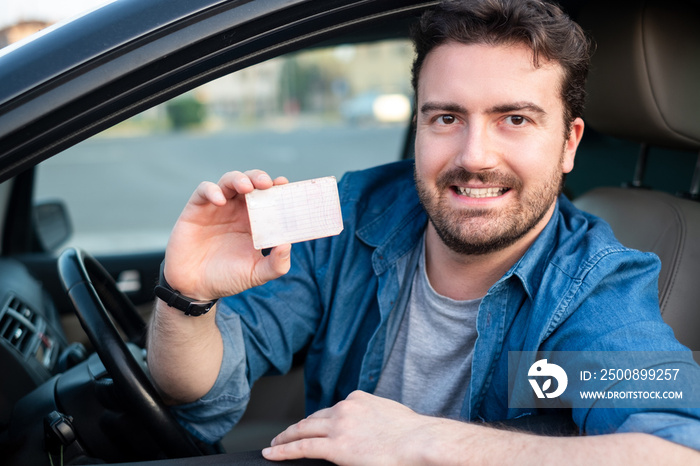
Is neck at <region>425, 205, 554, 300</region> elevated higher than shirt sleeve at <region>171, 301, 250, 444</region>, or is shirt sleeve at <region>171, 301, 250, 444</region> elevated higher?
neck at <region>425, 205, 554, 300</region>

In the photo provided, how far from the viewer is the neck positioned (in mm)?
1658

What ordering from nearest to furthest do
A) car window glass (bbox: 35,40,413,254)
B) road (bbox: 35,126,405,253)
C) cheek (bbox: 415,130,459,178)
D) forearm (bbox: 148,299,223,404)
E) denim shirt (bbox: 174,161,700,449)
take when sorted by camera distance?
denim shirt (bbox: 174,161,700,449), forearm (bbox: 148,299,223,404), cheek (bbox: 415,130,459,178), car window glass (bbox: 35,40,413,254), road (bbox: 35,126,405,253)

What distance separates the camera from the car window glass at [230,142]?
26.7 feet

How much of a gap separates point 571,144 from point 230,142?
55.8 feet

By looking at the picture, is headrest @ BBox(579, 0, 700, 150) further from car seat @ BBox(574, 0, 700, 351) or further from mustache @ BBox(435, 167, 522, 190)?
mustache @ BBox(435, 167, 522, 190)

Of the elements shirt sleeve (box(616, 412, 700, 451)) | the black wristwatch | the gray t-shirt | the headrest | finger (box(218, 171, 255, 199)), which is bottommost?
the gray t-shirt

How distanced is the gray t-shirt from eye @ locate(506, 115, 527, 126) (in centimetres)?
46

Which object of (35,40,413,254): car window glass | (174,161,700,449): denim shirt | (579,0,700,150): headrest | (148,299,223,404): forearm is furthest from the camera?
(35,40,413,254): car window glass

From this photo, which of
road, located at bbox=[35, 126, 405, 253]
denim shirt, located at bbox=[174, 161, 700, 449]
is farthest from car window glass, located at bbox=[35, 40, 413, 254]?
denim shirt, located at bbox=[174, 161, 700, 449]

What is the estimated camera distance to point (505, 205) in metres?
1.54

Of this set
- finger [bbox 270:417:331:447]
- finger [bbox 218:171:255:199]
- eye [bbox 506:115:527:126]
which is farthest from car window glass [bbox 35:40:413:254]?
finger [bbox 270:417:331:447]

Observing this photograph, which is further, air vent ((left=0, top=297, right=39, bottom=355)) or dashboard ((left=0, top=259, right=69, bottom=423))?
air vent ((left=0, top=297, right=39, bottom=355))

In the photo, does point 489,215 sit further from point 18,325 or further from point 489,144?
point 18,325

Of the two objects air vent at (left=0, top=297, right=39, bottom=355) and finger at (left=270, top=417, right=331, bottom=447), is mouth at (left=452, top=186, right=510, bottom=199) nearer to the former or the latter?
finger at (left=270, top=417, right=331, bottom=447)
